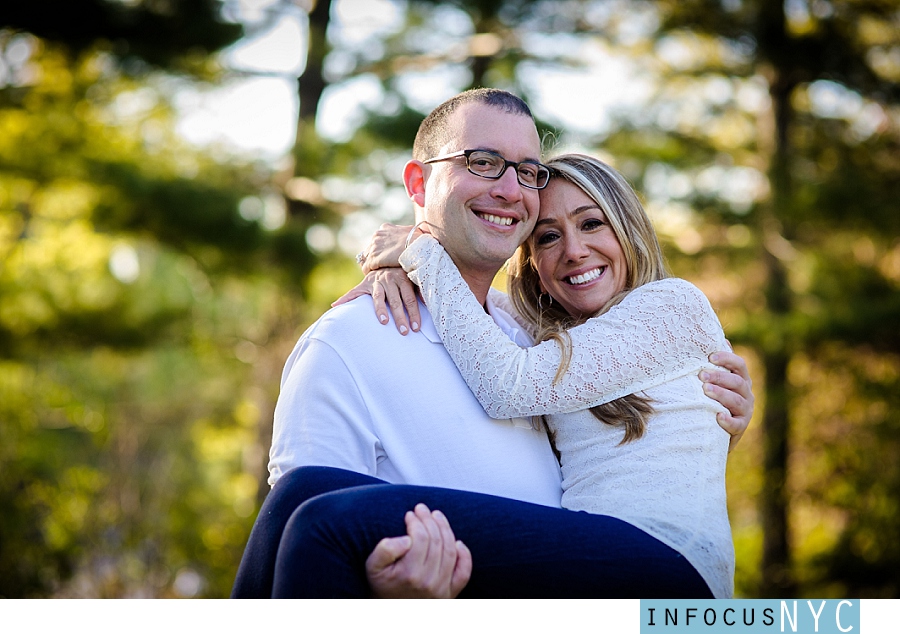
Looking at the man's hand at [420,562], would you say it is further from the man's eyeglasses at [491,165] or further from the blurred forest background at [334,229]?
the blurred forest background at [334,229]

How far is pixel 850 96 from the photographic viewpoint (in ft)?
21.5

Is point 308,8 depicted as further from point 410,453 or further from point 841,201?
point 410,453

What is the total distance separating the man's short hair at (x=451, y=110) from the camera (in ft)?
6.73

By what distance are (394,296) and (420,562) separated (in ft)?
2.27

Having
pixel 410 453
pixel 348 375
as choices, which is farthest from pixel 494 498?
pixel 348 375

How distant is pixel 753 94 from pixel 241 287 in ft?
15.2

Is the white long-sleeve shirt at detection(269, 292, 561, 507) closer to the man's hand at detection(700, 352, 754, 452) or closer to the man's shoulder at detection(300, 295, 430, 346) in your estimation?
the man's shoulder at detection(300, 295, 430, 346)

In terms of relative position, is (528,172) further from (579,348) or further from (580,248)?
(579,348)

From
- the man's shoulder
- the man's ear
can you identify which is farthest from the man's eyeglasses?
the man's shoulder

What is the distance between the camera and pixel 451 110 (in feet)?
6.87

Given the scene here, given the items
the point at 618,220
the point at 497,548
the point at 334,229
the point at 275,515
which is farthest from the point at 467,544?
the point at 334,229

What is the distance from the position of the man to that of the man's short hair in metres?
0.06

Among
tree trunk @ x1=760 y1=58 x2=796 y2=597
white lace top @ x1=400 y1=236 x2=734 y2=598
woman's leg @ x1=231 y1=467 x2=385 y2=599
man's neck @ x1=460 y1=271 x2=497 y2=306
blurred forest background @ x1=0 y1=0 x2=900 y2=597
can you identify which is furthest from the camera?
tree trunk @ x1=760 y1=58 x2=796 y2=597

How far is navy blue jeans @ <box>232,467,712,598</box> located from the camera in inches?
53.8
